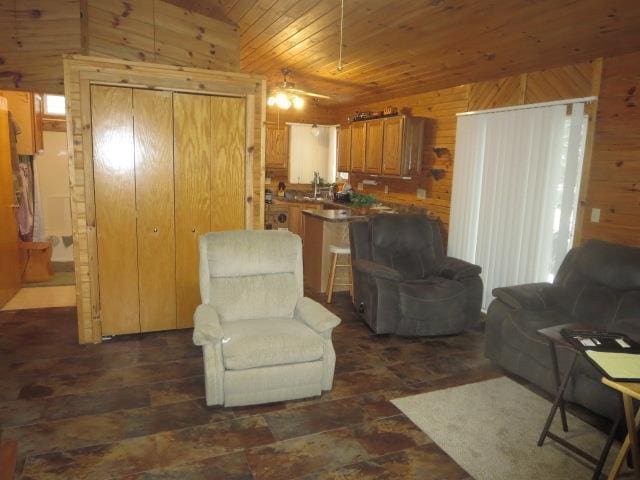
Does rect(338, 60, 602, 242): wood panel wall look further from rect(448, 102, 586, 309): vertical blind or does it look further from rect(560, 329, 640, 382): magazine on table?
rect(560, 329, 640, 382): magazine on table

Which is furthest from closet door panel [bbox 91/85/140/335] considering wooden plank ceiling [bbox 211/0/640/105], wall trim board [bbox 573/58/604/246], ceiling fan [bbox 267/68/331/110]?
wall trim board [bbox 573/58/604/246]

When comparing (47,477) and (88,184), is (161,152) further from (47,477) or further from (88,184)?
(47,477)

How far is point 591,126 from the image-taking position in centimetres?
364

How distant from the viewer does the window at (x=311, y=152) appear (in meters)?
7.89

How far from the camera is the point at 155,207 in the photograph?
3.71 meters

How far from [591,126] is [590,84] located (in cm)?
34

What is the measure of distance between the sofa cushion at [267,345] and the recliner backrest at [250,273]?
211 millimetres

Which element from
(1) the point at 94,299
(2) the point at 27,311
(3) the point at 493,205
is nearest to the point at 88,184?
(1) the point at 94,299

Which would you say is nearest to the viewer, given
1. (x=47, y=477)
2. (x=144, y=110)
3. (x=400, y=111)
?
(x=47, y=477)

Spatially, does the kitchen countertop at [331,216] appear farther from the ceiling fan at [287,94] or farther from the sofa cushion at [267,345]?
the sofa cushion at [267,345]

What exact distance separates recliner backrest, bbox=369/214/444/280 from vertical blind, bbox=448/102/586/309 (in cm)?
58

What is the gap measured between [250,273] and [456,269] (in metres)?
2.04

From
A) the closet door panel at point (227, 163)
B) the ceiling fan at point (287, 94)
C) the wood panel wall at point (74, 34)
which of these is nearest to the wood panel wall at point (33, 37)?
the wood panel wall at point (74, 34)

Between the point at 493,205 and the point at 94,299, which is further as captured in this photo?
the point at 493,205
